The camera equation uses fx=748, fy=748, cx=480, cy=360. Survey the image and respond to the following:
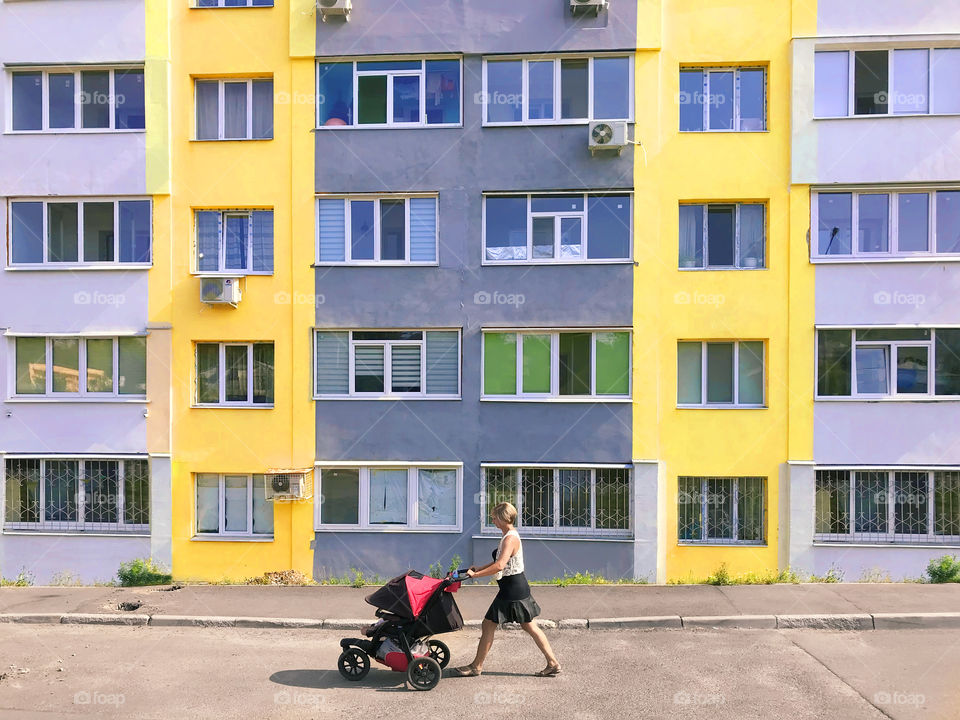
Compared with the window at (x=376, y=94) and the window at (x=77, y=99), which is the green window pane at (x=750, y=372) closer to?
the window at (x=376, y=94)

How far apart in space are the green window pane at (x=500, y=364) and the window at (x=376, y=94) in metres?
4.06

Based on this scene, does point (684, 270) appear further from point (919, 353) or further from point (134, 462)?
point (134, 462)

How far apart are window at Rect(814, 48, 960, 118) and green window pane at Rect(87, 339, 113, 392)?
1345 cm

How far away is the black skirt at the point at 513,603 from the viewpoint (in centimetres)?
779

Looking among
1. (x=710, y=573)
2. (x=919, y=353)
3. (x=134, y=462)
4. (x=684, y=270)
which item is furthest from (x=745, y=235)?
(x=134, y=462)

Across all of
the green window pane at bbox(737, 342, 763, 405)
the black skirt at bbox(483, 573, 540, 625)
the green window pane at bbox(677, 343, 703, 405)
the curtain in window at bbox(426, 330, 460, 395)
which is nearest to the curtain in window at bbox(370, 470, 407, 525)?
the curtain in window at bbox(426, 330, 460, 395)

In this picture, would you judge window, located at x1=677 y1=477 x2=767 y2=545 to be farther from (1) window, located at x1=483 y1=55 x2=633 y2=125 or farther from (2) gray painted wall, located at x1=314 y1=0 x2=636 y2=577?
(1) window, located at x1=483 y1=55 x2=633 y2=125

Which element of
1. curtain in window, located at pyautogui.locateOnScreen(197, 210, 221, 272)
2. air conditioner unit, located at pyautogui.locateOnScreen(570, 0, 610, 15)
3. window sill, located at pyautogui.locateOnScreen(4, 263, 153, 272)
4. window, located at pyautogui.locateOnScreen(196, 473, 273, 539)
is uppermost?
air conditioner unit, located at pyautogui.locateOnScreen(570, 0, 610, 15)

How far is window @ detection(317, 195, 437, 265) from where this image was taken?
13.5 metres

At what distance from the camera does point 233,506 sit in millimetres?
13750

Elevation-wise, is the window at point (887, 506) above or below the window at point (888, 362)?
below

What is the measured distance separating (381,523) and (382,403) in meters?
2.17

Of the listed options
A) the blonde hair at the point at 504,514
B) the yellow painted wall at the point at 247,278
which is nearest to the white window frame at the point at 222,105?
the yellow painted wall at the point at 247,278

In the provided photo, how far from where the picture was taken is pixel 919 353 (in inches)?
507
